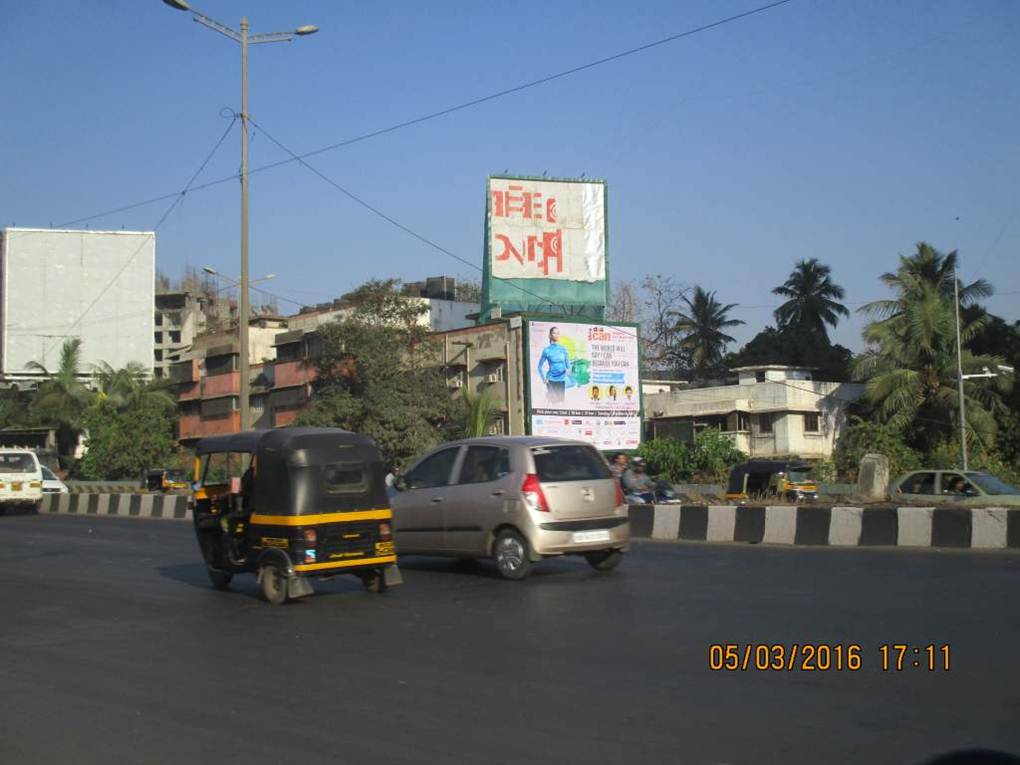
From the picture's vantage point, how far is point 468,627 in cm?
986

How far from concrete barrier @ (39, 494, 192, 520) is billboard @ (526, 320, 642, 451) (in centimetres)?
1675

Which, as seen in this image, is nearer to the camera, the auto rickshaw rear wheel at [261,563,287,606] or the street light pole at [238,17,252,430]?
the auto rickshaw rear wheel at [261,563,287,606]

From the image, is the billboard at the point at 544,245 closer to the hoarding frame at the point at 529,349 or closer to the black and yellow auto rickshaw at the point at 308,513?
the hoarding frame at the point at 529,349

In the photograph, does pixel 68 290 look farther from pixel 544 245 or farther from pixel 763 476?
pixel 763 476

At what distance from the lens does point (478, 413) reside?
155 feet

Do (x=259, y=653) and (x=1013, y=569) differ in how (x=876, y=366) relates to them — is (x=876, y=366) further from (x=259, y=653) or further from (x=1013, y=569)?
(x=259, y=653)

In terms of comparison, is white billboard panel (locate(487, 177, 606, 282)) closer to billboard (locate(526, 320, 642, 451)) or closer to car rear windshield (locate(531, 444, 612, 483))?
billboard (locate(526, 320, 642, 451))

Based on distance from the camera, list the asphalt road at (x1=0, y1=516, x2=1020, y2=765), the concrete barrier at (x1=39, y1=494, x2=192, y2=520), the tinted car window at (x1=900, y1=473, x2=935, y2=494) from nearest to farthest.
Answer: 1. the asphalt road at (x1=0, y1=516, x2=1020, y2=765)
2. the tinted car window at (x1=900, y1=473, x2=935, y2=494)
3. the concrete barrier at (x1=39, y1=494, x2=192, y2=520)

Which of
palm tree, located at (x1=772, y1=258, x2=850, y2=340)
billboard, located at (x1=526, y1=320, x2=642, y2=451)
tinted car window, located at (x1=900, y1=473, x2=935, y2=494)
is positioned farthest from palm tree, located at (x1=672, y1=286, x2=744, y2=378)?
tinted car window, located at (x1=900, y1=473, x2=935, y2=494)

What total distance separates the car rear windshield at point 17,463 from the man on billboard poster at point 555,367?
21.0 m

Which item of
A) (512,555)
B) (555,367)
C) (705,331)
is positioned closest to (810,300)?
(705,331)

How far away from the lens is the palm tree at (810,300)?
242ft

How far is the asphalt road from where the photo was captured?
5980mm
